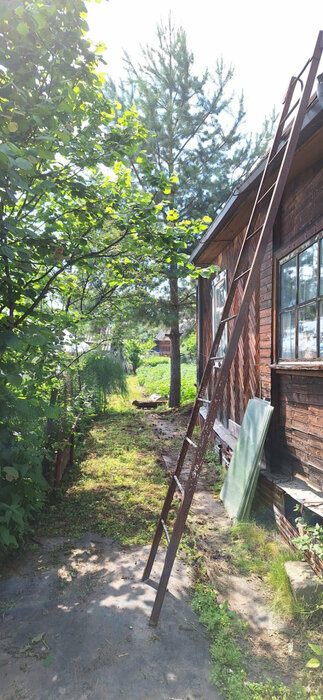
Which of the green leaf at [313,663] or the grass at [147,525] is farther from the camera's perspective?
the grass at [147,525]

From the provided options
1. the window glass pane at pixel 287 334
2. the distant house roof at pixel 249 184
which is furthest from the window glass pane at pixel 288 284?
the distant house roof at pixel 249 184

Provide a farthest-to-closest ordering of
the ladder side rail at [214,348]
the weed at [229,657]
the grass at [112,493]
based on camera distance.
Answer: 1. the grass at [112,493]
2. the ladder side rail at [214,348]
3. the weed at [229,657]

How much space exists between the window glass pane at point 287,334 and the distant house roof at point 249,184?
1347mm

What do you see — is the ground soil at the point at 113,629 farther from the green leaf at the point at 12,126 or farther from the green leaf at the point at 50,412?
the green leaf at the point at 12,126

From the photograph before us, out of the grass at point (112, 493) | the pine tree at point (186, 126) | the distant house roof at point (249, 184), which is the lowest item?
the grass at point (112, 493)

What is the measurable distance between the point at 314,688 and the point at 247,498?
1.97 m

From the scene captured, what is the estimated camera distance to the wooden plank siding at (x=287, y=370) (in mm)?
3387

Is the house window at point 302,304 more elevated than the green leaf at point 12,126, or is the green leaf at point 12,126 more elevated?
the green leaf at point 12,126

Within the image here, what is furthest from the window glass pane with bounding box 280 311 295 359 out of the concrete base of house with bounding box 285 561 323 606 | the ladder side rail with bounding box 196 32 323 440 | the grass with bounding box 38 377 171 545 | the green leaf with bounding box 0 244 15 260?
the green leaf with bounding box 0 244 15 260

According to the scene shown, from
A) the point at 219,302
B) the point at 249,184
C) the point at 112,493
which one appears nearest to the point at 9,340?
the point at 249,184

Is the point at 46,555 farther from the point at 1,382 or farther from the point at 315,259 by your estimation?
the point at 315,259

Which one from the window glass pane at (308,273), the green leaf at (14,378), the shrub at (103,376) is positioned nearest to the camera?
the green leaf at (14,378)

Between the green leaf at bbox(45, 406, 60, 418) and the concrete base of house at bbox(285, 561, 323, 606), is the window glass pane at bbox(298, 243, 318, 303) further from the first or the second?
the green leaf at bbox(45, 406, 60, 418)

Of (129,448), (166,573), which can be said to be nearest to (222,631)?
(166,573)
